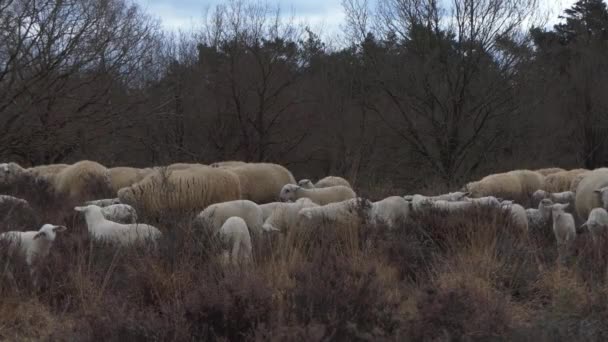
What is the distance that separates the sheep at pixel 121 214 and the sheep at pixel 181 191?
304 millimetres

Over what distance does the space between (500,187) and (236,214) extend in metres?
8.43

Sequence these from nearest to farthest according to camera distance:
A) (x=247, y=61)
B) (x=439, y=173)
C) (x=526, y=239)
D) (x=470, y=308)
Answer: (x=470, y=308) → (x=526, y=239) → (x=439, y=173) → (x=247, y=61)

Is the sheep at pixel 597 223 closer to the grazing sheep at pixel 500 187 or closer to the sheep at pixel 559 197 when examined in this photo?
the sheep at pixel 559 197

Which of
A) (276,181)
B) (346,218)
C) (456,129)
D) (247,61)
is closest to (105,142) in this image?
(346,218)

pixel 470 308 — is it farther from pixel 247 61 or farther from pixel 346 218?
A: pixel 247 61

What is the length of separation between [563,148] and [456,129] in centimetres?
1237

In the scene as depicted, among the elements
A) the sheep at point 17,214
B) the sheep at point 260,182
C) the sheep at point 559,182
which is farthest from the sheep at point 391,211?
the sheep at point 559,182

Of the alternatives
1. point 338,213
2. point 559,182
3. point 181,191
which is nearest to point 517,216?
point 338,213

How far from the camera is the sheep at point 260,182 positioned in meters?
15.5

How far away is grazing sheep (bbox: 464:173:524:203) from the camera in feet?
49.5

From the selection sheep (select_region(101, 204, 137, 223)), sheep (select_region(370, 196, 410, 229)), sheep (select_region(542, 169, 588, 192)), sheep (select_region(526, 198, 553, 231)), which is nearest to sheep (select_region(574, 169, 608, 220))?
sheep (select_region(526, 198, 553, 231))

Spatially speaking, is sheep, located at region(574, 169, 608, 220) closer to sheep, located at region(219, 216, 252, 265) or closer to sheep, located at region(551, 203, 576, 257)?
sheep, located at region(551, 203, 576, 257)

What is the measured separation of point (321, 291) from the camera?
17.2 feet

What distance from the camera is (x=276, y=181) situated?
1599cm
